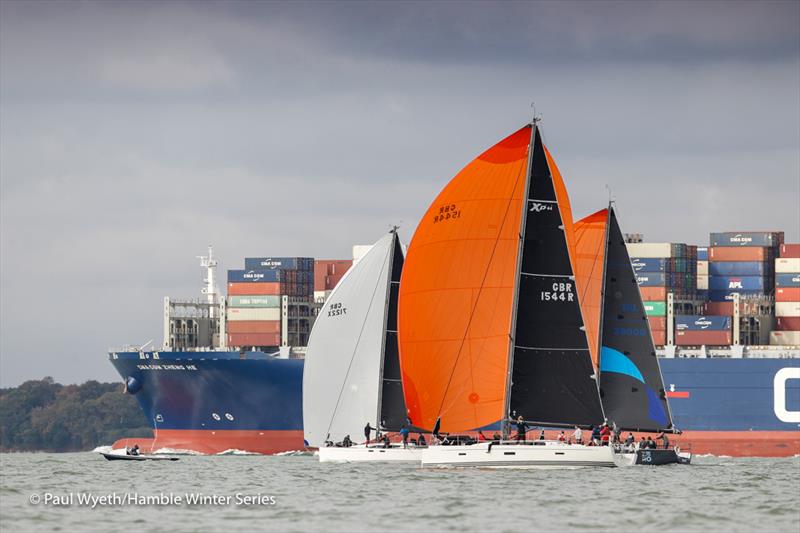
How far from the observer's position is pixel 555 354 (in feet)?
137

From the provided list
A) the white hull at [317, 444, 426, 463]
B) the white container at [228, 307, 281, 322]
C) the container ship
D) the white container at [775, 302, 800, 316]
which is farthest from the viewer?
the white container at [228, 307, 281, 322]

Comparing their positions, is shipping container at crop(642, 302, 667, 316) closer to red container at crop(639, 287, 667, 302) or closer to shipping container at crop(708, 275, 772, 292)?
red container at crop(639, 287, 667, 302)

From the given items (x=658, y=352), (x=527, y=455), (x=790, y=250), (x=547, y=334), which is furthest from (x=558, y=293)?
(x=790, y=250)

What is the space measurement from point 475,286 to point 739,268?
129ft

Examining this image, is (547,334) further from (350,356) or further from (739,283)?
(739,283)

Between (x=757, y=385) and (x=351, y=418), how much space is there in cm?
2524

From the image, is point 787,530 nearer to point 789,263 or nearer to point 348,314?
point 348,314

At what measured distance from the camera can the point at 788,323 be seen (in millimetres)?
76438

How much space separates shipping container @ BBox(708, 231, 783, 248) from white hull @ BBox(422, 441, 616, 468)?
1556 inches

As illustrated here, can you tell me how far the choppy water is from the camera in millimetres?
30797

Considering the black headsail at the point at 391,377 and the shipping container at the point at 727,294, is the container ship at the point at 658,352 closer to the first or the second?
the shipping container at the point at 727,294

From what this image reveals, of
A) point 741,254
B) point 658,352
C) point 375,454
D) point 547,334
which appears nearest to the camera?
point 547,334

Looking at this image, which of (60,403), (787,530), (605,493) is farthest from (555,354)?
(60,403)

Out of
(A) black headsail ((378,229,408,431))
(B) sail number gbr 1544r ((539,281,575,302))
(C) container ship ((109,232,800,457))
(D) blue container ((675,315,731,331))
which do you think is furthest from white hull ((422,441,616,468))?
(D) blue container ((675,315,731,331))
